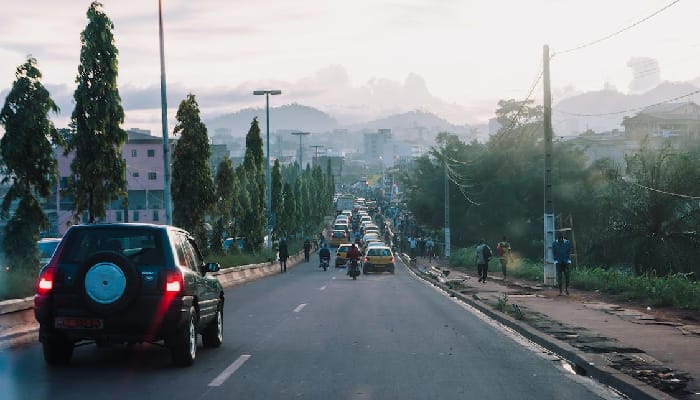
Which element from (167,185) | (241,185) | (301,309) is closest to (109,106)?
(167,185)

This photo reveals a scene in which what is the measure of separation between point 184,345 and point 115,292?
1250mm

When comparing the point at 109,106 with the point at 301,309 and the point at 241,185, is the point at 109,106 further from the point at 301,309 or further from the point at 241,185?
the point at 241,185

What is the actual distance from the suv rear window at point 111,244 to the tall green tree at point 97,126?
48.5ft

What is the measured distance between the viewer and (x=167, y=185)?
31094 millimetres

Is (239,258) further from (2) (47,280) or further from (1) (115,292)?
(1) (115,292)

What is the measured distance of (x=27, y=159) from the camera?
2261 cm

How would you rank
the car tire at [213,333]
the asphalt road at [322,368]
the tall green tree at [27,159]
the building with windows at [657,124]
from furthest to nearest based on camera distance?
the building with windows at [657,124] → the tall green tree at [27,159] → the car tire at [213,333] → the asphalt road at [322,368]

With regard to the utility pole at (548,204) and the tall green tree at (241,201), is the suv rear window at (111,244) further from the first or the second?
the tall green tree at (241,201)

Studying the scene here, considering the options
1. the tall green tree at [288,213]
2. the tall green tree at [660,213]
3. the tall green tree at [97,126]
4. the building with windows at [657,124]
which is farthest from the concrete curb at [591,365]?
the building with windows at [657,124]

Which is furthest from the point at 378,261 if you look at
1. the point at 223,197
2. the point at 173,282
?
the point at 173,282

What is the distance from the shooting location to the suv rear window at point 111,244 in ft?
35.7

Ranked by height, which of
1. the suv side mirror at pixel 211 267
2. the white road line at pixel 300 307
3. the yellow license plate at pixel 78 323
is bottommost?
the white road line at pixel 300 307

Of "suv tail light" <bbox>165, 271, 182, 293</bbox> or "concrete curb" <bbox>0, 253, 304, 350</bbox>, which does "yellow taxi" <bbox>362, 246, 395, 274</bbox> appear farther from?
"suv tail light" <bbox>165, 271, 182, 293</bbox>

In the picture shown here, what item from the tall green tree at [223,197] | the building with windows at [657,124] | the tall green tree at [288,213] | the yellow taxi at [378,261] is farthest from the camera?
the building with windows at [657,124]
